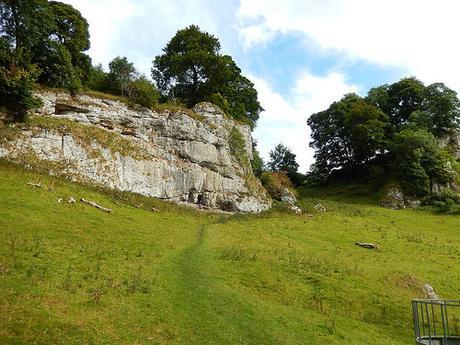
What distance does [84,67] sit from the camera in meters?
53.4

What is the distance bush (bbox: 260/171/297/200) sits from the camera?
6450 centimetres

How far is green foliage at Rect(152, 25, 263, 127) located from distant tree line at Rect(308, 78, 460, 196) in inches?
1014

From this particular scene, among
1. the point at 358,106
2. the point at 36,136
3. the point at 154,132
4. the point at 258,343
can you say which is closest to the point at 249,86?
the point at 358,106

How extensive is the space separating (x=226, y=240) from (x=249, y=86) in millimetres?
46774

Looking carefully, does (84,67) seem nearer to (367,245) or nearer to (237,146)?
(237,146)

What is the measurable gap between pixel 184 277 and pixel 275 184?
4609 centimetres

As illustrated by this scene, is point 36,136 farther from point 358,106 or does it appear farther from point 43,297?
point 358,106

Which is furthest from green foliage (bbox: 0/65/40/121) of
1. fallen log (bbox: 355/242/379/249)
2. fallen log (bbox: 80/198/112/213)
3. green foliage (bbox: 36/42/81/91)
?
fallen log (bbox: 355/242/379/249)

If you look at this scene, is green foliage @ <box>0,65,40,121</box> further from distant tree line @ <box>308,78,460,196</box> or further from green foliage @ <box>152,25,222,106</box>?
distant tree line @ <box>308,78,460,196</box>

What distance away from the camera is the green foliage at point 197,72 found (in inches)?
2512

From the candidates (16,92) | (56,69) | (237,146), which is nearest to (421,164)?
(237,146)

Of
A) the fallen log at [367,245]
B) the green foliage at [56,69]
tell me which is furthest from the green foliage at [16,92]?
the fallen log at [367,245]

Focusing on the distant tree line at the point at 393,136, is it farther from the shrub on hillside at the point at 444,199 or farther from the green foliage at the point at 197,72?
the green foliage at the point at 197,72

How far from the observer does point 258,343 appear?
14445 millimetres
